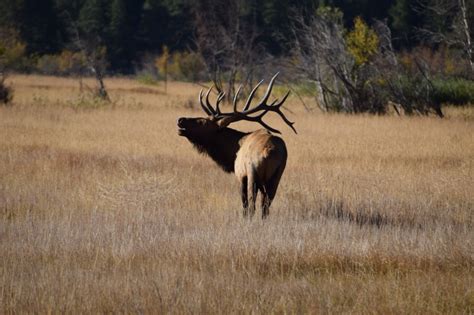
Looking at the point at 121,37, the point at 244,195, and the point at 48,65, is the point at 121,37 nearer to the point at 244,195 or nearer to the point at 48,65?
the point at 48,65

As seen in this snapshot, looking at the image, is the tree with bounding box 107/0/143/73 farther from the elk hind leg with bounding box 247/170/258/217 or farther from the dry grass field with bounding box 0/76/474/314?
the elk hind leg with bounding box 247/170/258/217

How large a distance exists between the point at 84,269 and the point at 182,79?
172 ft

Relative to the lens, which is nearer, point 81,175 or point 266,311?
point 266,311

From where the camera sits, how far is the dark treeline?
61938 mm

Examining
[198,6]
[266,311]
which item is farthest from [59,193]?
[198,6]

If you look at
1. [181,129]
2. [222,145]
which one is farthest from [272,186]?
[181,129]

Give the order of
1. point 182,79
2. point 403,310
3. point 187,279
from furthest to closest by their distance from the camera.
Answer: point 182,79 < point 187,279 < point 403,310

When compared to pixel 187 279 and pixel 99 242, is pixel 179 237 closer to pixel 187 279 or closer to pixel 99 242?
pixel 99 242

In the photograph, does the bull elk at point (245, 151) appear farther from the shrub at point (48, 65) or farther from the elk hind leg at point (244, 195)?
the shrub at point (48, 65)

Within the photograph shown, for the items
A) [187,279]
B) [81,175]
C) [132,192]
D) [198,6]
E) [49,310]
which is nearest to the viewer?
[49,310]

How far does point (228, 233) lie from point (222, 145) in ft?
6.54

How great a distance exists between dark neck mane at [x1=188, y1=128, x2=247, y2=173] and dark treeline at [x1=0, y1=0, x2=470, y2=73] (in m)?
50.9

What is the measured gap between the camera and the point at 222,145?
973 centimetres

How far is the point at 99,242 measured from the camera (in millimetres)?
7434
